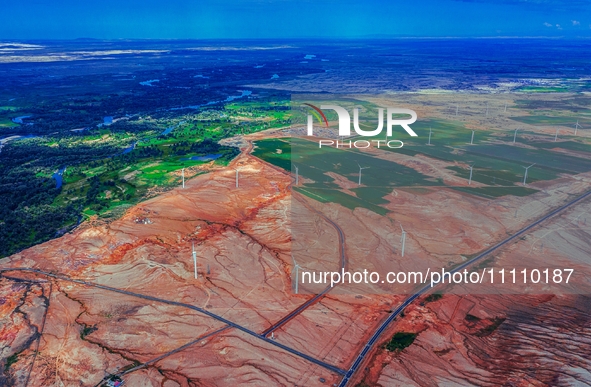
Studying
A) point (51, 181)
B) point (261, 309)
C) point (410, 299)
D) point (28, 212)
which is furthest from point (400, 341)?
point (51, 181)

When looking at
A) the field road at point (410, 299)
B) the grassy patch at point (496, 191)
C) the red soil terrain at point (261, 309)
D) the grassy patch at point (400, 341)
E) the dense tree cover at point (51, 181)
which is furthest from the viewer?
the grassy patch at point (496, 191)

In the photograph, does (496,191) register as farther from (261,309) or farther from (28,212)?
(28,212)

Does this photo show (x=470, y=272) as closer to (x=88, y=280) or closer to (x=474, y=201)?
(x=474, y=201)

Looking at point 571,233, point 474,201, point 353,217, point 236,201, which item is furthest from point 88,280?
point 571,233

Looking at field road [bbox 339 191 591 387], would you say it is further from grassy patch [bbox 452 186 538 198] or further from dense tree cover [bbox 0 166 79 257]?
dense tree cover [bbox 0 166 79 257]

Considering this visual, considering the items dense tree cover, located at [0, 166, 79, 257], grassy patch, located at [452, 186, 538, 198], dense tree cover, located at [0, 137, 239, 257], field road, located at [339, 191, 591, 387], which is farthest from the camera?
grassy patch, located at [452, 186, 538, 198]

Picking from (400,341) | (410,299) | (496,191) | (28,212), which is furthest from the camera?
(496,191)

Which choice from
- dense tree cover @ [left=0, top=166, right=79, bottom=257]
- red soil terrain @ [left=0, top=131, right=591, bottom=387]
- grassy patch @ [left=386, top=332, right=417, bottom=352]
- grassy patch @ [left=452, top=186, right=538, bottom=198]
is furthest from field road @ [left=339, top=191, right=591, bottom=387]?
dense tree cover @ [left=0, top=166, right=79, bottom=257]

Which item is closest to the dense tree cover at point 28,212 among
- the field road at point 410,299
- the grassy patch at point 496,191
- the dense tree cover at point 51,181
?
the dense tree cover at point 51,181

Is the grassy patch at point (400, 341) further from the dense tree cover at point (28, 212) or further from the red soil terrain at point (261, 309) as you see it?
the dense tree cover at point (28, 212)
